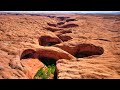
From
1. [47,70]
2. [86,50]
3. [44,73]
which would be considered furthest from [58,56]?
[86,50]

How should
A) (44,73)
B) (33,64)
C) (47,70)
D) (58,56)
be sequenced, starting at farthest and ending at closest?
(58,56), (33,64), (47,70), (44,73)

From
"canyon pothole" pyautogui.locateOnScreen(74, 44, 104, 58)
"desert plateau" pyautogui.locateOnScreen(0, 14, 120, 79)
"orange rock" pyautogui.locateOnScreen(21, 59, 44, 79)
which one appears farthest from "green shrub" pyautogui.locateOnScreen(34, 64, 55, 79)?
"canyon pothole" pyautogui.locateOnScreen(74, 44, 104, 58)

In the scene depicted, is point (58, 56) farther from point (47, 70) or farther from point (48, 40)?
point (48, 40)

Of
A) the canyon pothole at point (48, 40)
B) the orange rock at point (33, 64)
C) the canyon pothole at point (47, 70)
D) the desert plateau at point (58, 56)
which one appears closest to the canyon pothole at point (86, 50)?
the desert plateau at point (58, 56)

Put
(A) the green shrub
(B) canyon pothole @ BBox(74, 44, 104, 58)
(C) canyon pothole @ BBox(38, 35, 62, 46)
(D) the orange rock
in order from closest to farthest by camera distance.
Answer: (A) the green shrub → (D) the orange rock → (B) canyon pothole @ BBox(74, 44, 104, 58) → (C) canyon pothole @ BBox(38, 35, 62, 46)

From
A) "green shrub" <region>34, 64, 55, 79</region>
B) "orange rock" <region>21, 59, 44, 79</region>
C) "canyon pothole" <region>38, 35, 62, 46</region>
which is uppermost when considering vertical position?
"canyon pothole" <region>38, 35, 62, 46</region>

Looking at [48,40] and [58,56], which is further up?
[48,40]

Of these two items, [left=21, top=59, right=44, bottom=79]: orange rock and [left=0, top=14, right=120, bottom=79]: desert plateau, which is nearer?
[left=0, top=14, right=120, bottom=79]: desert plateau

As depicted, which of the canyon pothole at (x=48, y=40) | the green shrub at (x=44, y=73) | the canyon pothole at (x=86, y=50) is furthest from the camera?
the canyon pothole at (x=48, y=40)

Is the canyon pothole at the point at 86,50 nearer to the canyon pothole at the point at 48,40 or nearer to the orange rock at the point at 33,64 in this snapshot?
the canyon pothole at the point at 48,40

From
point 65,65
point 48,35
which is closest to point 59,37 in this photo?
point 48,35

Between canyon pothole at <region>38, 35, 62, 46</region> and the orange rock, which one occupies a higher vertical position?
canyon pothole at <region>38, 35, 62, 46</region>

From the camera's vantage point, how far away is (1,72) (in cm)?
753

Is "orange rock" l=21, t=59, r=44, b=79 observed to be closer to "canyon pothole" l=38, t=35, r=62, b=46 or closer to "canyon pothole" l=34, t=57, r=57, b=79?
"canyon pothole" l=34, t=57, r=57, b=79
